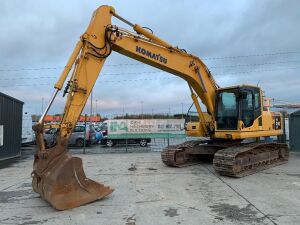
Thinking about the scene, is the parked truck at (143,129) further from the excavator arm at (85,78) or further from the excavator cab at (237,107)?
the excavator arm at (85,78)

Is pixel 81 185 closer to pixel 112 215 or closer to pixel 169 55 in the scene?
pixel 112 215

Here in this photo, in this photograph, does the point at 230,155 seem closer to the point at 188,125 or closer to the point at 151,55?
the point at 188,125

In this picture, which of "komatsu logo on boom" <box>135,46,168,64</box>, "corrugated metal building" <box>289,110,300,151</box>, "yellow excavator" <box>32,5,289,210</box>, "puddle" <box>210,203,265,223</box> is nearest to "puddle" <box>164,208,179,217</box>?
"puddle" <box>210,203,265,223</box>

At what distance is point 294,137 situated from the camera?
20000 millimetres

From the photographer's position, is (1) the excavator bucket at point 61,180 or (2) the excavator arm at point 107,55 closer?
(1) the excavator bucket at point 61,180

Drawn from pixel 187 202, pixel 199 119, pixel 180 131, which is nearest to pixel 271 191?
pixel 187 202

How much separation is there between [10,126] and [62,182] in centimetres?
1169

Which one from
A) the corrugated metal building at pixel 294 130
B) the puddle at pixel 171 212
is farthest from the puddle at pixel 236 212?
the corrugated metal building at pixel 294 130

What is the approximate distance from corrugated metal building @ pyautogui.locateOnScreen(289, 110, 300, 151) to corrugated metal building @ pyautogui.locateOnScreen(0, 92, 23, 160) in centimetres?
1540

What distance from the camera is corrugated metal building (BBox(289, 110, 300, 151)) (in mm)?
19609

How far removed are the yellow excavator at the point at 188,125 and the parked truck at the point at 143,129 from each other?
854 centimetres

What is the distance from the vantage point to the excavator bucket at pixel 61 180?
7129 millimetres

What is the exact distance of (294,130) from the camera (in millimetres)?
19922

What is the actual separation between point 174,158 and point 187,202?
17.4ft
